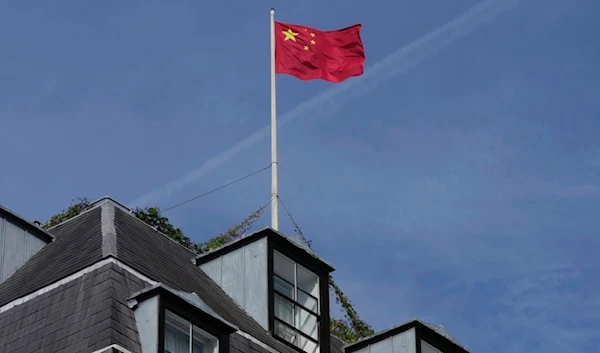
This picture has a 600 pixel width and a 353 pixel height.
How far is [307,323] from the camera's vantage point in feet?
114

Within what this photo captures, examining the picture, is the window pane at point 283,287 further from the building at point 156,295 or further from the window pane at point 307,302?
the window pane at point 307,302

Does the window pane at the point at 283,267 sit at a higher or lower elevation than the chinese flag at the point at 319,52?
lower

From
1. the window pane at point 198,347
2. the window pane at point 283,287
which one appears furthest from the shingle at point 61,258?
the window pane at point 283,287

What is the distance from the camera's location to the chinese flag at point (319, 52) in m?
44.2

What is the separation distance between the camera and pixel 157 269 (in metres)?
32.2

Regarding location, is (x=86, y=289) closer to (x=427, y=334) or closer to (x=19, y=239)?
(x=19, y=239)

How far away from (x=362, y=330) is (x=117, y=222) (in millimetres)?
19807

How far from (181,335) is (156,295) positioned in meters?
0.94

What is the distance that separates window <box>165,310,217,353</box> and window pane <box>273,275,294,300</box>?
5.35m

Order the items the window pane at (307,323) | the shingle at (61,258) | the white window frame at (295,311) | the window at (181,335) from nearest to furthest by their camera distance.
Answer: the window at (181,335) → the shingle at (61,258) → the white window frame at (295,311) → the window pane at (307,323)

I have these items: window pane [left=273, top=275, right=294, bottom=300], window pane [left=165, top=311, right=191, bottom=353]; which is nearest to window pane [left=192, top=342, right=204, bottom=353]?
window pane [left=165, top=311, right=191, bottom=353]

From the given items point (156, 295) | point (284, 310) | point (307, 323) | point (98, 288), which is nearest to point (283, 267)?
point (284, 310)

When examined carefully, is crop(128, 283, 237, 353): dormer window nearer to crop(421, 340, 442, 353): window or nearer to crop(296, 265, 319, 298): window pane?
crop(296, 265, 319, 298): window pane

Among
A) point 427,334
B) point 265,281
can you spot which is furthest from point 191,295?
point 427,334
